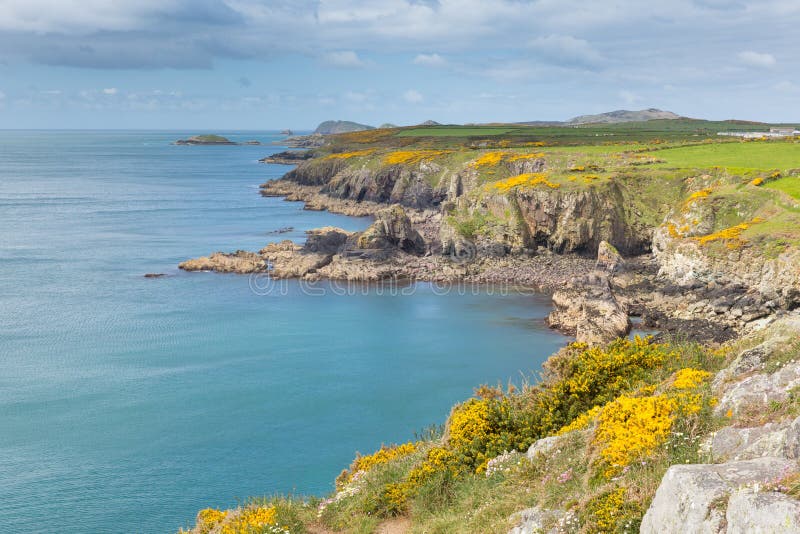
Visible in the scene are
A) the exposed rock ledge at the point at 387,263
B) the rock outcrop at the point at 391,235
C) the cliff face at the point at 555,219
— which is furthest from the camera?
the rock outcrop at the point at 391,235

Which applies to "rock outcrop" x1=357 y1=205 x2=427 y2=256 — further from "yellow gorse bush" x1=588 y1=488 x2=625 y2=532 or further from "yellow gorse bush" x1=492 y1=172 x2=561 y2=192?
"yellow gorse bush" x1=588 y1=488 x2=625 y2=532

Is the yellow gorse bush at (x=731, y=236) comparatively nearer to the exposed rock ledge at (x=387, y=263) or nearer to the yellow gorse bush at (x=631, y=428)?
the exposed rock ledge at (x=387, y=263)

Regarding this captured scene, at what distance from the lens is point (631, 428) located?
11.2 metres

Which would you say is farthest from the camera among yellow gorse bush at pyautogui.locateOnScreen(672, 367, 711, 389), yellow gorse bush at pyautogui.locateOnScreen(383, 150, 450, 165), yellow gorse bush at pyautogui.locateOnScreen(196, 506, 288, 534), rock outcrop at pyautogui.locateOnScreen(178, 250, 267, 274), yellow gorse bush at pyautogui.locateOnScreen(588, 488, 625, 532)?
yellow gorse bush at pyautogui.locateOnScreen(383, 150, 450, 165)

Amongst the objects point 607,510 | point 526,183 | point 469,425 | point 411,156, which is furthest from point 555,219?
point 607,510

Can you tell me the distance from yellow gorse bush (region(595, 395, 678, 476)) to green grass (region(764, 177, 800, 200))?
150ft

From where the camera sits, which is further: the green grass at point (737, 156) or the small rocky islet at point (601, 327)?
the green grass at point (737, 156)

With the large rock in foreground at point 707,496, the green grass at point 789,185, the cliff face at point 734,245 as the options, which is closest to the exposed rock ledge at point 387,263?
the cliff face at point 734,245

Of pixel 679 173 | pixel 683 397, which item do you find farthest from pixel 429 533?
pixel 679 173

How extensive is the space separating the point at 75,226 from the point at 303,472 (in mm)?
73711

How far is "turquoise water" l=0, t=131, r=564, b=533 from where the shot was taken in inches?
1033

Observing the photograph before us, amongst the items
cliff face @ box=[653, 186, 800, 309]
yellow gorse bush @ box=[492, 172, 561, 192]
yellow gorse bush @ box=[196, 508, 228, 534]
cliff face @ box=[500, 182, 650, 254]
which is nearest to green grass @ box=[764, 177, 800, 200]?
cliff face @ box=[653, 186, 800, 309]

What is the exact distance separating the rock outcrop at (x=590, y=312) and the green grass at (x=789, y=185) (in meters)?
16.5

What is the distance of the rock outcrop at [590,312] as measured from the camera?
1603 inches
